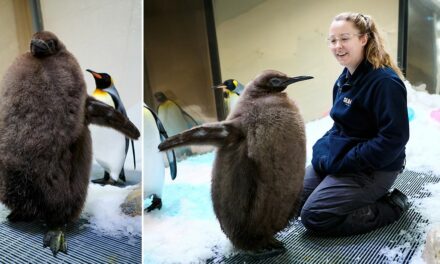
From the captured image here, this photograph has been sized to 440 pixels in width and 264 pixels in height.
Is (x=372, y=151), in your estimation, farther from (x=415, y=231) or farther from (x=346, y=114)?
(x=415, y=231)

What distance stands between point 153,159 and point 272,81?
14.7 inches

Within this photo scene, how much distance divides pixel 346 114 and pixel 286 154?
0.88 ft

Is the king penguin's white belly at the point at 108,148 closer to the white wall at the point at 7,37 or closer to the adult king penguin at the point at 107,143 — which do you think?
the adult king penguin at the point at 107,143

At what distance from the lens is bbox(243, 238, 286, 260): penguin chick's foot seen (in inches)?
41.3

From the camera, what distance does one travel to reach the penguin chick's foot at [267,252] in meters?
1.05

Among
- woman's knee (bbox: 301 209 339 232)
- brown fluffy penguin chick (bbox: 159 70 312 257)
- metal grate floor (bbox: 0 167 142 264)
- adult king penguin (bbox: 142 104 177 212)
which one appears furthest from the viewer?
woman's knee (bbox: 301 209 339 232)

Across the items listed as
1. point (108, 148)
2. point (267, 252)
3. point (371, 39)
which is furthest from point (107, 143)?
point (371, 39)

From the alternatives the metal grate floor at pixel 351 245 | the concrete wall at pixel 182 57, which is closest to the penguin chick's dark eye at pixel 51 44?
→ the concrete wall at pixel 182 57

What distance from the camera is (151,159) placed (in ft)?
3.58

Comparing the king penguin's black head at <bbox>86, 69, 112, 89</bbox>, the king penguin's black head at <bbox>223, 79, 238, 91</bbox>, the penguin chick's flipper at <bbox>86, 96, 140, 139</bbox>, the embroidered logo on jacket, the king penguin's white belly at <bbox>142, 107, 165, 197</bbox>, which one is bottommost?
the king penguin's white belly at <bbox>142, 107, 165, 197</bbox>

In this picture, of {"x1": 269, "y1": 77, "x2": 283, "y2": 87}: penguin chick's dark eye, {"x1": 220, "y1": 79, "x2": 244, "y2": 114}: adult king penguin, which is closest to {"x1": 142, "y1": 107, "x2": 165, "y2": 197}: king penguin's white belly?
{"x1": 220, "y1": 79, "x2": 244, "y2": 114}: adult king penguin

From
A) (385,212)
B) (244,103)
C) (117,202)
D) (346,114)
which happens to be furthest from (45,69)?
(385,212)

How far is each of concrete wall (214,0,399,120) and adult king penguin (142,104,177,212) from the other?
0.83ft

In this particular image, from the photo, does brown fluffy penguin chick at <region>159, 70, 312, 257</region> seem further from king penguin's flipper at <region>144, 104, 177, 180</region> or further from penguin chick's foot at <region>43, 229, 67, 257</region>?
penguin chick's foot at <region>43, 229, 67, 257</region>
